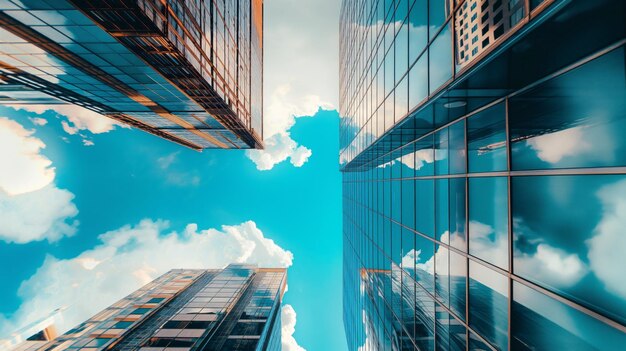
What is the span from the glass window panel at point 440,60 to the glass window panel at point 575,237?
4.16 meters

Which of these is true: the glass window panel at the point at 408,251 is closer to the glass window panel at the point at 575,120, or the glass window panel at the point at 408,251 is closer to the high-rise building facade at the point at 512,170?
the high-rise building facade at the point at 512,170

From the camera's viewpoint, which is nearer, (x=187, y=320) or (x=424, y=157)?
(x=424, y=157)

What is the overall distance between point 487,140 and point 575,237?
390 cm

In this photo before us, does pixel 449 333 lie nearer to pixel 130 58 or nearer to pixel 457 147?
pixel 457 147

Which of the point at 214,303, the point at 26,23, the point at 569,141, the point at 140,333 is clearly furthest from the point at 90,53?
the point at 214,303

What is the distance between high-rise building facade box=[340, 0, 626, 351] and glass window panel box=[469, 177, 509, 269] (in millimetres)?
49

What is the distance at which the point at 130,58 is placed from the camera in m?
17.5

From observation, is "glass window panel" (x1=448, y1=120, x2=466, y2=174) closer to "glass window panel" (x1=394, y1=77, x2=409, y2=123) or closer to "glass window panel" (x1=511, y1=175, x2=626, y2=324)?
"glass window panel" (x1=394, y1=77, x2=409, y2=123)

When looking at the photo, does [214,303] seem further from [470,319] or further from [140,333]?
[470,319]

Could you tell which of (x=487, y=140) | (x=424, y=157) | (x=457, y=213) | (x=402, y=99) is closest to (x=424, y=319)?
(x=457, y=213)

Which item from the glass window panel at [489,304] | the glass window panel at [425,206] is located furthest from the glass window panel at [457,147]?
the glass window panel at [489,304]

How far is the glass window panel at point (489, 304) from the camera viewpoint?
7266 mm

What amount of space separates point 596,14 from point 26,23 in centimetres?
2268

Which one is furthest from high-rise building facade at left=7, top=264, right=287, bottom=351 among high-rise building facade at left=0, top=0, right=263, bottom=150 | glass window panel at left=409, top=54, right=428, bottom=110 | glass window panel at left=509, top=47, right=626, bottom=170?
glass window panel at left=509, top=47, right=626, bottom=170
